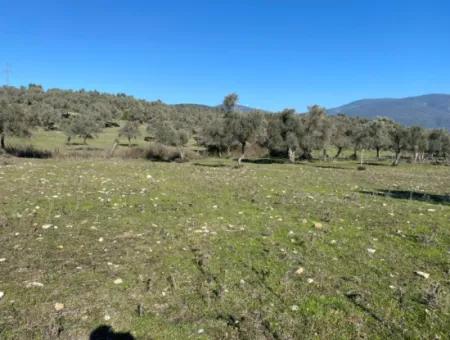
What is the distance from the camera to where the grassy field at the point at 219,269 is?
5035mm

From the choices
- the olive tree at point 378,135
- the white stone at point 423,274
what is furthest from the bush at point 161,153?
the white stone at point 423,274

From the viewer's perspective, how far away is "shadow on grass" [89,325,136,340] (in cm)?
472

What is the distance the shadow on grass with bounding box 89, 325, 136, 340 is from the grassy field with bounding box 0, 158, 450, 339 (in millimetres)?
97

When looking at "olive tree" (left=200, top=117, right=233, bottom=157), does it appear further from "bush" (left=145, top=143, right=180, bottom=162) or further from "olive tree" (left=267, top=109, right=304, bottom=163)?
"bush" (left=145, top=143, right=180, bottom=162)

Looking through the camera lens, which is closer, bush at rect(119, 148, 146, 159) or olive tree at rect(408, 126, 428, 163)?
bush at rect(119, 148, 146, 159)

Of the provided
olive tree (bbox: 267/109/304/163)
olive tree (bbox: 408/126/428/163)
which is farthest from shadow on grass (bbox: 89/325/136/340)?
olive tree (bbox: 408/126/428/163)

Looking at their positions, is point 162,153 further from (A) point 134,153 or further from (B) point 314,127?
(B) point 314,127

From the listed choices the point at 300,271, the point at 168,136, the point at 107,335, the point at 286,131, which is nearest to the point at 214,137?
the point at 168,136

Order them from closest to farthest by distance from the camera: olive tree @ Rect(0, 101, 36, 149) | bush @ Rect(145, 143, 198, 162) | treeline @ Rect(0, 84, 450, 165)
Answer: treeline @ Rect(0, 84, 450, 165) → olive tree @ Rect(0, 101, 36, 149) → bush @ Rect(145, 143, 198, 162)

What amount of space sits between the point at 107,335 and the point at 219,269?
267 centimetres

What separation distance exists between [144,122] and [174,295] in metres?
106

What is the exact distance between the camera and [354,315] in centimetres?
526

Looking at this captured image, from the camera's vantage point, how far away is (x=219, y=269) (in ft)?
22.5

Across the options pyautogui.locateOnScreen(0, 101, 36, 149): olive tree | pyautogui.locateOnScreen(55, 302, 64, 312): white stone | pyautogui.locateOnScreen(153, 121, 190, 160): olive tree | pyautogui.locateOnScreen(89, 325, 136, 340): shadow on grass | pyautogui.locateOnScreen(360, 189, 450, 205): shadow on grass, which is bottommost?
pyautogui.locateOnScreen(360, 189, 450, 205): shadow on grass
